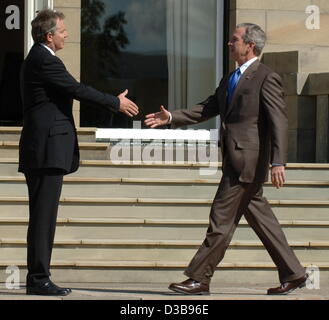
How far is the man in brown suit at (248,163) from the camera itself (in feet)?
23.9

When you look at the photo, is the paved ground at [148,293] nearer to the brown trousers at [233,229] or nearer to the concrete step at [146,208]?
the brown trousers at [233,229]

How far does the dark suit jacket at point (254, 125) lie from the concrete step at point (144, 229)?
5.23 feet

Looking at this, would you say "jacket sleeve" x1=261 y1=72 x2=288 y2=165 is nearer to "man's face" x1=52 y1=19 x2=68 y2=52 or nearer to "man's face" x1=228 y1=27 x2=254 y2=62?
"man's face" x1=228 y1=27 x2=254 y2=62

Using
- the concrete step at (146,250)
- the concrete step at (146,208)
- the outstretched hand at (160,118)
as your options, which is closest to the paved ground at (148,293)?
the concrete step at (146,250)

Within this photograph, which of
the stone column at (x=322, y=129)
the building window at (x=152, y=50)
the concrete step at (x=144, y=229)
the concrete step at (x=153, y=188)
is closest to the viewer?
the concrete step at (x=144, y=229)

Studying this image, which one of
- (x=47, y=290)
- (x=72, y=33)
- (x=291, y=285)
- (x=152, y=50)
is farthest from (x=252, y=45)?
(x=152, y=50)

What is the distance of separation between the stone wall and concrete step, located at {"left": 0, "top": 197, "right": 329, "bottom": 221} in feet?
8.18

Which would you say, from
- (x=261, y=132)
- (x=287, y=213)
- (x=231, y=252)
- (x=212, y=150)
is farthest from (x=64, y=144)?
(x=212, y=150)

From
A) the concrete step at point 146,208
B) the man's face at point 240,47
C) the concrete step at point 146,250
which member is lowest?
the concrete step at point 146,250

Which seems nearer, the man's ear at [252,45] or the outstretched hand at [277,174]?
the outstretched hand at [277,174]

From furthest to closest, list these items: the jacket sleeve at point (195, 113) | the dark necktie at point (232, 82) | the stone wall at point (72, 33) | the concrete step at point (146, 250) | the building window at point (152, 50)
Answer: the building window at point (152, 50)
the stone wall at point (72, 33)
the concrete step at point (146, 250)
the jacket sleeve at point (195, 113)
the dark necktie at point (232, 82)

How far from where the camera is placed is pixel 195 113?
7.70m

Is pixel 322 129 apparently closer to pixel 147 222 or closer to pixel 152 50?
pixel 152 50

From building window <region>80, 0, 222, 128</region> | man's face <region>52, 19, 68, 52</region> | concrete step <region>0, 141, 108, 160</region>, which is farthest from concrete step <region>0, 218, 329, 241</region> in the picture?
building window <region>80, 0, 222, 128</region>
